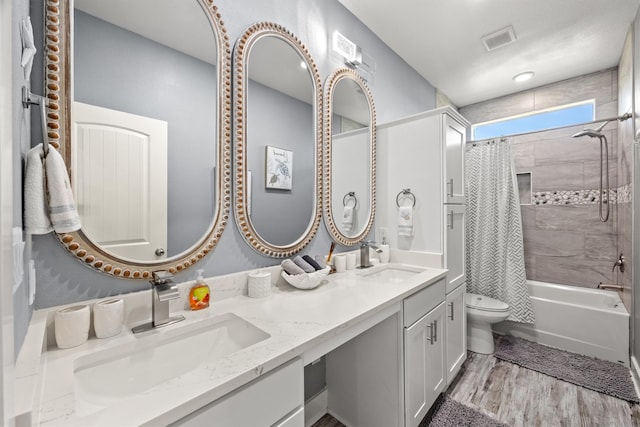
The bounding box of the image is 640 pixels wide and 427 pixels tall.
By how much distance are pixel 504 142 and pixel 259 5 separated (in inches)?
101

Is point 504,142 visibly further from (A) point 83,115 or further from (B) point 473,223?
(A) point 83,115

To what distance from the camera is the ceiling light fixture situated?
2834 mm

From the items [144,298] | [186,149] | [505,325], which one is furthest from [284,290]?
[505,325]

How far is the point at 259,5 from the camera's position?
142 cm

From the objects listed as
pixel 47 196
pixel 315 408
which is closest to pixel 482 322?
pixel 315 408

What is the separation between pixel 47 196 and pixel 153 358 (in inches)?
22.1

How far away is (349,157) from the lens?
192cm

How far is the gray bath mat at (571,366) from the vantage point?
1.88 m

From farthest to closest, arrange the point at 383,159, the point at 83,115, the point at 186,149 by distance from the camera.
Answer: the point at 383,159, the point at 186,149, the point at 83,115

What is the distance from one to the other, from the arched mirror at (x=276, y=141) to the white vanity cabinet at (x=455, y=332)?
3.65 feet

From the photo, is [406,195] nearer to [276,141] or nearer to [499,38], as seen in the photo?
[276,141]

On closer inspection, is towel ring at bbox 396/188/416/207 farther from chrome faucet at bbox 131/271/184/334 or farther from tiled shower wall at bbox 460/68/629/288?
tiled shower wall at bbox 460/68/629/288

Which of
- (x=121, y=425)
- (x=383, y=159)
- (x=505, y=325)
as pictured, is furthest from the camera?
(x=505, y=325)

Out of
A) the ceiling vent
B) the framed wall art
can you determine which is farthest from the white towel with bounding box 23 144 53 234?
the ceiling vent
